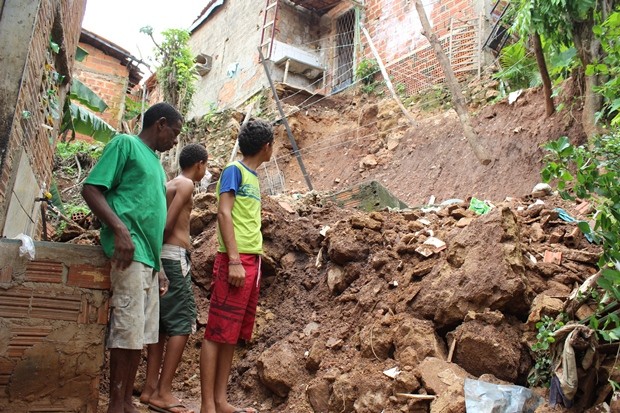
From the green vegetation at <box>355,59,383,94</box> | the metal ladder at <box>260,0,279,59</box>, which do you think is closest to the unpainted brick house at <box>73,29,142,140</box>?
the metal ladder at <box>260,0,279,59</box>

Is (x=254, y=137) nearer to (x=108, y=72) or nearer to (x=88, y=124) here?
(x=88, y=124)

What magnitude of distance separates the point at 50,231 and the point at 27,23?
134 inches

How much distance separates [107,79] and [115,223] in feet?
57.2

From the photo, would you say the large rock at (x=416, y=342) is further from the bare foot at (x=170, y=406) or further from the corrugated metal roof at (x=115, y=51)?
the corrugated metal roof at (x=115, y=51)

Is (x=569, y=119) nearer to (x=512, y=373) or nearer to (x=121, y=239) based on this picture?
(x=512, y=373)

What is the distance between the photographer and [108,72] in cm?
1856

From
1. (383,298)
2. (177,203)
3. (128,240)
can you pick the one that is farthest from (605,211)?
(177,203)

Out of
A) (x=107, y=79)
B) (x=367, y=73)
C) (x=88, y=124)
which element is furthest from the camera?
(x=107, y=79)

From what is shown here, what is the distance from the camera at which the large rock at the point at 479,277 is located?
343 centimetres

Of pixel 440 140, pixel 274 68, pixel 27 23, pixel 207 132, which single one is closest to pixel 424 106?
pixel 440 140

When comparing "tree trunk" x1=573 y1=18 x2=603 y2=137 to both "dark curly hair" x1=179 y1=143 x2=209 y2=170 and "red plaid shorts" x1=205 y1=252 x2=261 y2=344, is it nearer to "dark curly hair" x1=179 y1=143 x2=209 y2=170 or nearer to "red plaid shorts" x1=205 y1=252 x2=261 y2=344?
"dark curly hair" x1=179 y1=143 x2=209 y2=170

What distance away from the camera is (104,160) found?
274 cm

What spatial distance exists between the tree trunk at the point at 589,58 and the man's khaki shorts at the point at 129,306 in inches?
246

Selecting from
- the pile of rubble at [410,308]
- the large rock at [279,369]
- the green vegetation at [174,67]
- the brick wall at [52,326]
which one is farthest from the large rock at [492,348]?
the green vegetation at [174,67]
